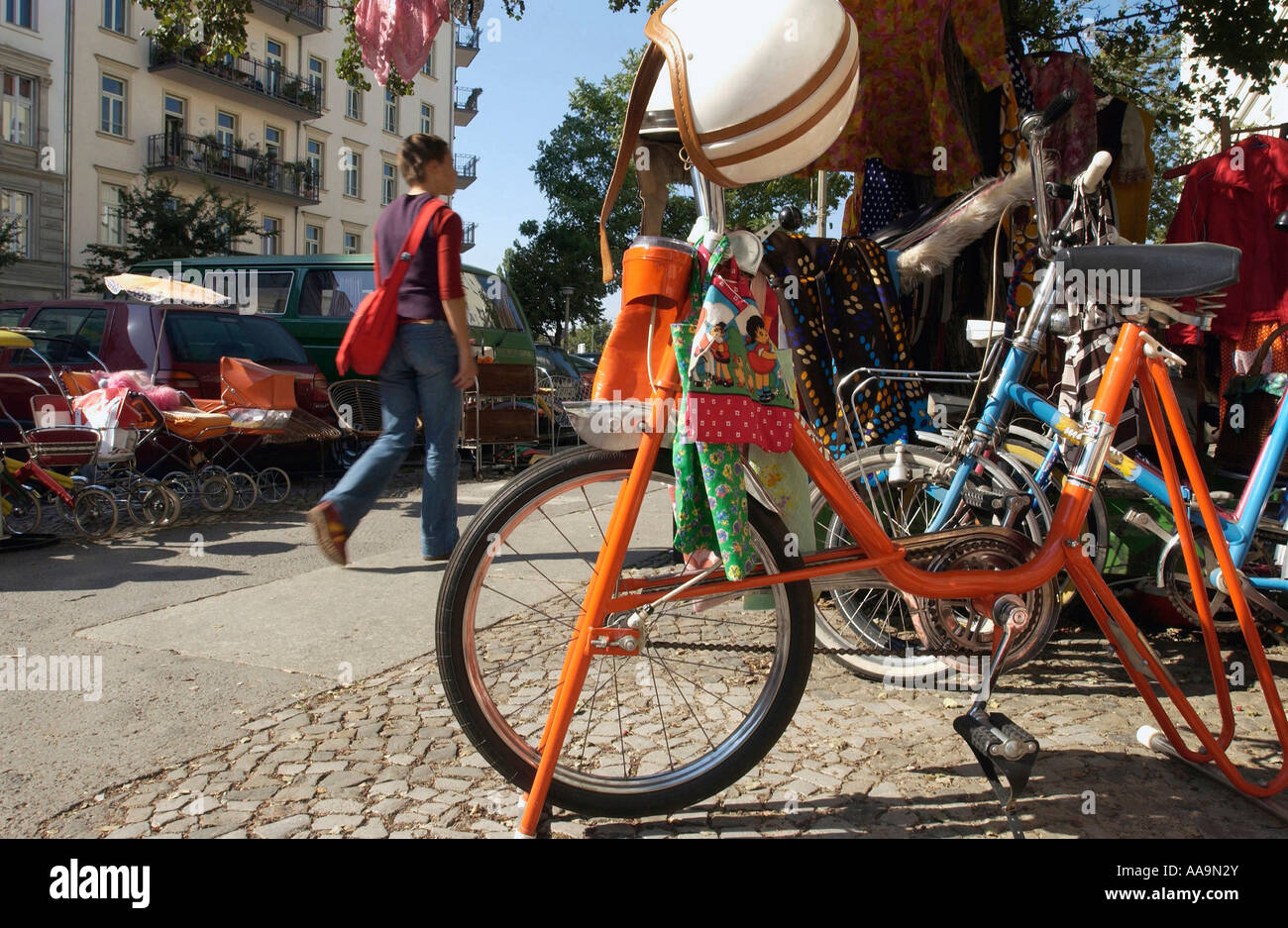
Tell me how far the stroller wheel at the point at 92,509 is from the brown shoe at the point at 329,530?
3068 millimetres

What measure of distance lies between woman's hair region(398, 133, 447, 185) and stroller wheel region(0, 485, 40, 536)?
3.33m

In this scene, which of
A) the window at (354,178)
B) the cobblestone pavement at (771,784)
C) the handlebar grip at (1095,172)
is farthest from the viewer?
the window at (354,178)

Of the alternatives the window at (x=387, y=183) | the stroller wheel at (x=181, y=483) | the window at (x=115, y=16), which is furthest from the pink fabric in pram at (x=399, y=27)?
the window at (x=387, y=183)

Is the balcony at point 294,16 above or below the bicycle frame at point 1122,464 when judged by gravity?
above

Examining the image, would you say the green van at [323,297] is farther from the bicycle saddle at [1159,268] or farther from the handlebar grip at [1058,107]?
the bicycle saddle at [1159,268]

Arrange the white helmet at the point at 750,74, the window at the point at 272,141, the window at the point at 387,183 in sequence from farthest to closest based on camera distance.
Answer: the window at the point at 387,183
the window at the point at 272,141
the white helmet at the point at 750,74

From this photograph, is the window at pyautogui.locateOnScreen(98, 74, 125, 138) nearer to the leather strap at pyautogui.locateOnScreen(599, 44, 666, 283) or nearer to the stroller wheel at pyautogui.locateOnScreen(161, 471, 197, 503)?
the stroller wheel at pyautogui.locateOnScreen(161, 471, 197, 503)

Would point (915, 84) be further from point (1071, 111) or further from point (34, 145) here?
point (34, 145)

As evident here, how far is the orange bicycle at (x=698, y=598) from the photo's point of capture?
7.38 feet

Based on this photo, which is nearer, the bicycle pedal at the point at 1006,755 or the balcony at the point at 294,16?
the bicycle pedal at the point at 1006,755

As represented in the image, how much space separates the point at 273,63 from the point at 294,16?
262 centimetres

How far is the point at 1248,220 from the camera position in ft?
18.3

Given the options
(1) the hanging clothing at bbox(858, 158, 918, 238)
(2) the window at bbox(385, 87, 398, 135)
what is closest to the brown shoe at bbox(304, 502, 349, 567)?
(1) the hanging clothing at bbox(858, 158, 918, 238)
